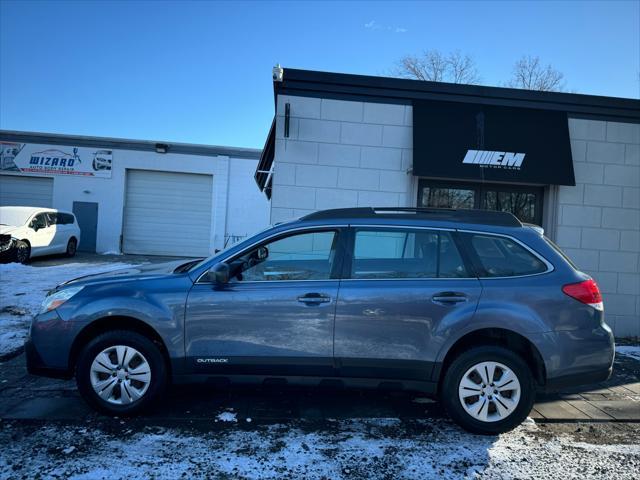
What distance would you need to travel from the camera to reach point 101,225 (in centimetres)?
1919

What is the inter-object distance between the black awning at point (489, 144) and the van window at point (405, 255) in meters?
3.42

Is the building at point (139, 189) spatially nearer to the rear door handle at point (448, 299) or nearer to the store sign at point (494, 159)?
the store sign at point (494, 159)

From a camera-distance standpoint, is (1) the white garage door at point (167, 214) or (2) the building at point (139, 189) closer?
(2) the building at point (139, 189)

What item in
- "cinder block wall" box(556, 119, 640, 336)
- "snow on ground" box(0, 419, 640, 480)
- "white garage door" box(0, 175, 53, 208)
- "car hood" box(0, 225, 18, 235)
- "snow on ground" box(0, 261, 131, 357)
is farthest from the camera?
"white garage door" box(0, 175, 53, 208)

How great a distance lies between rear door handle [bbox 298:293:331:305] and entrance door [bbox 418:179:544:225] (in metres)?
4.39

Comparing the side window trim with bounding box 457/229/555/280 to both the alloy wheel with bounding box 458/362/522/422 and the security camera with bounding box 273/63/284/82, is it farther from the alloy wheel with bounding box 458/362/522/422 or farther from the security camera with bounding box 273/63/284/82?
the security camera with bounding box 273/63/284/82

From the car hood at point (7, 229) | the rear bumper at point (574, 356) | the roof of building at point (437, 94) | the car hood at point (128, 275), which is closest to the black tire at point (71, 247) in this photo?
the car hood at point (7, 229)

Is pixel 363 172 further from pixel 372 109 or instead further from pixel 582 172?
pixel 582 172

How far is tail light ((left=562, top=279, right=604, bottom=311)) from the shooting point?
381 centimetres

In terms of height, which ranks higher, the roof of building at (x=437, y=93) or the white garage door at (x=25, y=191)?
the roof of building at (x=437, y=93)

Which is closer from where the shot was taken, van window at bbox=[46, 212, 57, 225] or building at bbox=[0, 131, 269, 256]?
van window at bbox=[46, 212, 57, 225]

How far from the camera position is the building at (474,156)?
7316mm

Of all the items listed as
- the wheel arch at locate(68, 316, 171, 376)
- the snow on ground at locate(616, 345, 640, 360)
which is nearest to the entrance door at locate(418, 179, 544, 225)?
the snow on ground at locate(616, 345, 640, 360)

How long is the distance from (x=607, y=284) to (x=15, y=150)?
20.8m
